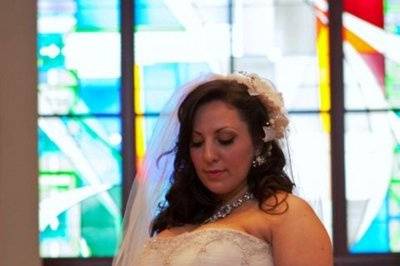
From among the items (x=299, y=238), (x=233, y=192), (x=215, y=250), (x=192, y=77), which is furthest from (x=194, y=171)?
(x=192, y=77)

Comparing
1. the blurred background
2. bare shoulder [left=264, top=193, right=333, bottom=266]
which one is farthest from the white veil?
the blurred background

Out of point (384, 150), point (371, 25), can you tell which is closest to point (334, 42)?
point (371, 25)

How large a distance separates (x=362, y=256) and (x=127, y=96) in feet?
4.90

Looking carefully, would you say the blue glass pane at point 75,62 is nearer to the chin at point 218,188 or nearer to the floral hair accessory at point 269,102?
the floral hair accessory at point 269,102

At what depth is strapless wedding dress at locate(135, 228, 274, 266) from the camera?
2.11 metres

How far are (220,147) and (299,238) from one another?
250 mm

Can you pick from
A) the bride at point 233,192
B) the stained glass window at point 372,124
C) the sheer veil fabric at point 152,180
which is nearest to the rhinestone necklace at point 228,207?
the bride at point 233,192

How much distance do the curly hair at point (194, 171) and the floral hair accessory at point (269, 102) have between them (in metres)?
0.01

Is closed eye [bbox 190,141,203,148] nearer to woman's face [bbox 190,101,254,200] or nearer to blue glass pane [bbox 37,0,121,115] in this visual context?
woman's face [bbox 190,101,254,200]

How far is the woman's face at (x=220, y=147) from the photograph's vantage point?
2107 millimetres

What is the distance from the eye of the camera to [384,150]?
5285 millimetres

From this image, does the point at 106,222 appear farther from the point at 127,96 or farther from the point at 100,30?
the point at 100,30
